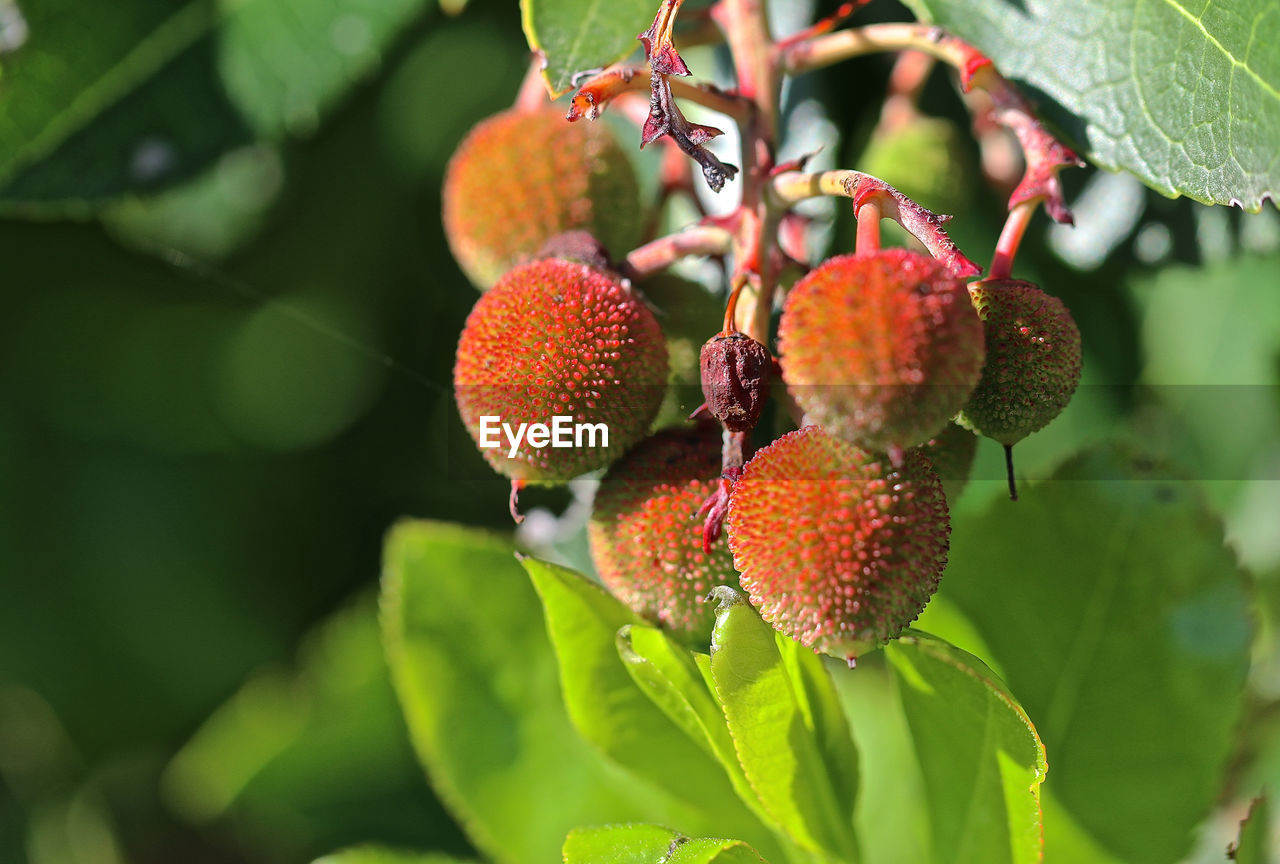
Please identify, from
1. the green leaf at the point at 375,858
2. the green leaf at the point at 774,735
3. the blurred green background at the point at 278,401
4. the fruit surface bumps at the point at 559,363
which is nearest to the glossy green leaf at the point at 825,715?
the green leaf at the point at 774,735

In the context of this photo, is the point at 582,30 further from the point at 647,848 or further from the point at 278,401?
the point at 278,401

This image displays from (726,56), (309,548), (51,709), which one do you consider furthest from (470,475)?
(51,709)

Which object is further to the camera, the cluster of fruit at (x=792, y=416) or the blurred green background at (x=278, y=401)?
the blurred green background at (x=278, y=401)

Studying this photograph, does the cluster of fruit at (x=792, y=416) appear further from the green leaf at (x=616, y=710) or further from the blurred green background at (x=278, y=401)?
the blurred green background at (x=278, y=401)

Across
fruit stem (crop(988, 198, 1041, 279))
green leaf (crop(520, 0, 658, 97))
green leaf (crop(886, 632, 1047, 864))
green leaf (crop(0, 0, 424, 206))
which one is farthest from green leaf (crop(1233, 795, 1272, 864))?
green leaf (crop(0, 0, 424, 206))

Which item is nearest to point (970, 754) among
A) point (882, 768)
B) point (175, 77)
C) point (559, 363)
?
point (882, 768)

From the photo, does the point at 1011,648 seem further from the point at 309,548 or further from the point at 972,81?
the point at 309,548
